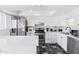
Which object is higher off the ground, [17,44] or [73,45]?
[17,44]

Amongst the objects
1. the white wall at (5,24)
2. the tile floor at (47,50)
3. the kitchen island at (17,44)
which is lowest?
the tile floor at (47,50)

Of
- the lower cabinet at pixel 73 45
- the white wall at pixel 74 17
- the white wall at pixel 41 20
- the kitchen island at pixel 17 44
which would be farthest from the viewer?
the white wall at pixel 74 17

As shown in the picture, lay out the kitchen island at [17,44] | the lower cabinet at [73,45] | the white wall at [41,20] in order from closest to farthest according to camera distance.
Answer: the kitchen island at [17,44]
the white wall at [41,20]
the lower cabinet at [73,45]

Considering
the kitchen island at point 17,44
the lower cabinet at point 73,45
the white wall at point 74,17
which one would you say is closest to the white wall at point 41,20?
the kitchen island at point 17,44

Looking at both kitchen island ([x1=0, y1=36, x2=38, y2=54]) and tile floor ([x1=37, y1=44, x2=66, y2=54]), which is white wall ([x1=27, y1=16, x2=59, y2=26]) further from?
tile floor ([x1=37, y1=44, x2=66, y2=54])

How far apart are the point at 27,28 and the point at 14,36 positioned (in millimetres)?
358

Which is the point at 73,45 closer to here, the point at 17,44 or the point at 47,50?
the point at 47,50

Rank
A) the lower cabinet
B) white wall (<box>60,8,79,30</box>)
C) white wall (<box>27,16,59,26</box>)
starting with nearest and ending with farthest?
1. white wall (<box>27,16,59,26</box>)
2. the lower cabinet
3. white wall (<box>60,8,79,30</box>)

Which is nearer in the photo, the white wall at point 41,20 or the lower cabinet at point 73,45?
the white wall at point 41,20

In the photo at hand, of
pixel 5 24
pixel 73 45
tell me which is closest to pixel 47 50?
pixel 73 45

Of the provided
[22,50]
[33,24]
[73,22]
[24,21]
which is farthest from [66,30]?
[22,50]

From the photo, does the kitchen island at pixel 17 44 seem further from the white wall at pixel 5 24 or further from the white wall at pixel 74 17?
the white wall at pixel 74 17

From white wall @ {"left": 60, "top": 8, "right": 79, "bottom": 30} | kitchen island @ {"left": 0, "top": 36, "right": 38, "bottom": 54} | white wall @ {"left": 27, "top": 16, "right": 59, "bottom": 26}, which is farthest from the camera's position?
white wall @ {"left": 60, "top": 8, "right": 79, "bottom": 30}

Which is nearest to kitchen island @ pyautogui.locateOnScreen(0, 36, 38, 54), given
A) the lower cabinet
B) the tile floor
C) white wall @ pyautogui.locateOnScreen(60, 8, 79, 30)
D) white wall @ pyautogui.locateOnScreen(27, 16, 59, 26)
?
white wall @ pyautogui.locateOnScreen(27, 16, 59, 26)
